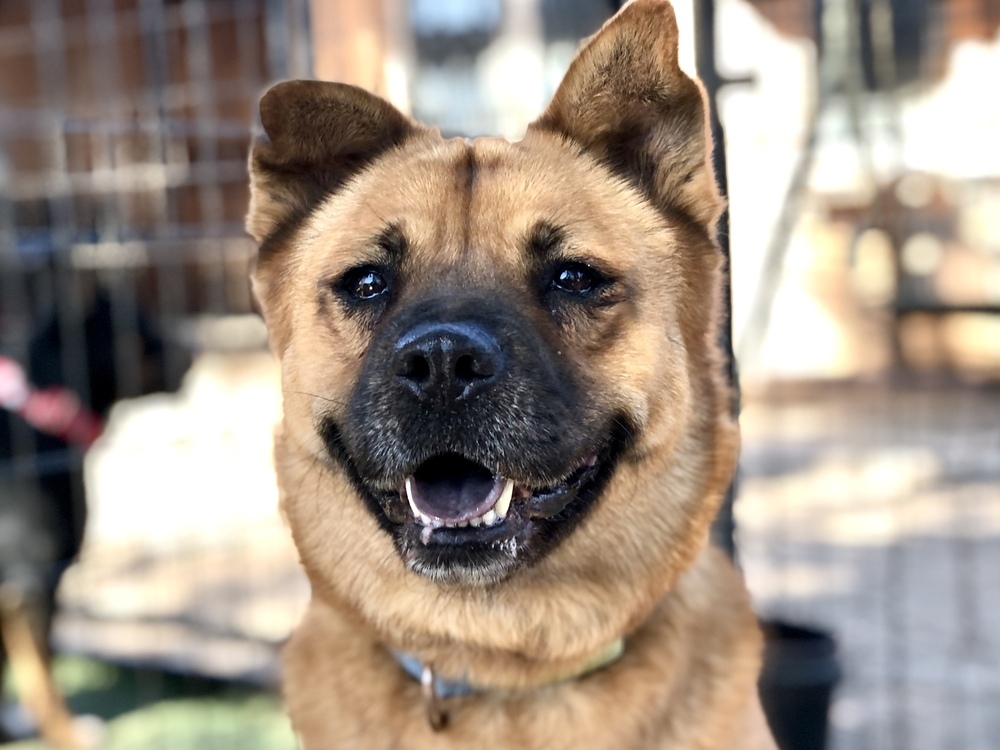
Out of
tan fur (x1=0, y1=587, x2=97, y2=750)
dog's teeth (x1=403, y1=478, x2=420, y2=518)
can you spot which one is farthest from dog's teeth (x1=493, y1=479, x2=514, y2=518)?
tan fur (x1=0, y1=587, x2=97, y2=750)

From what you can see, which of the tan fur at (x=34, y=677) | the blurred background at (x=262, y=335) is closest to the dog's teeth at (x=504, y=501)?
the blurred background at (x=262, y=335)

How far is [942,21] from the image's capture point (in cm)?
439

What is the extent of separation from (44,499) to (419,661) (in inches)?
85.1

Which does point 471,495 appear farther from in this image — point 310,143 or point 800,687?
point 800,687

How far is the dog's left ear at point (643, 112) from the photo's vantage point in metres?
1.36

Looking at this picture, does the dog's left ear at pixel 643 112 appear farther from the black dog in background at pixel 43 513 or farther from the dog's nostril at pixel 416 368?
the black dog in background at pixel 43 513

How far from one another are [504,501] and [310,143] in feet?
2.11

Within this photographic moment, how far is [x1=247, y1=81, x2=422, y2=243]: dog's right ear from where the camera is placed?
148 centimetres

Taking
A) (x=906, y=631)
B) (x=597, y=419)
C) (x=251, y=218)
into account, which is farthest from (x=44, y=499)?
(x=906, y=631)

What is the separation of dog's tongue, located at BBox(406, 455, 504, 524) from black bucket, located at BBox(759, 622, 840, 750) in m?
1.15

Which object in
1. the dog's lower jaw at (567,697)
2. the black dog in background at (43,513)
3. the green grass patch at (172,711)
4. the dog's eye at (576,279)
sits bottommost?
the green grass patch at (172,711)

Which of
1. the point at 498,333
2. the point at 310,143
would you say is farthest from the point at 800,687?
the point at 310,143

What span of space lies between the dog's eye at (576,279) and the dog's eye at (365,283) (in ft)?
0.90

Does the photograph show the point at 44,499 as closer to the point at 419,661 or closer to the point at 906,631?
the point at 419,661
